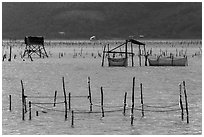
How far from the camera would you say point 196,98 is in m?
19.2

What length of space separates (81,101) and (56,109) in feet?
6.53

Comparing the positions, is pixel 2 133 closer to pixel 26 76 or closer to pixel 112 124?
pixel 112 124

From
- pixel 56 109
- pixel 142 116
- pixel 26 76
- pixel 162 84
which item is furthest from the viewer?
pixel 26 76

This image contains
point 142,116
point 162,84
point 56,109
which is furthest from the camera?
point 162,84

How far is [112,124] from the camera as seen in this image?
1413 centimetres

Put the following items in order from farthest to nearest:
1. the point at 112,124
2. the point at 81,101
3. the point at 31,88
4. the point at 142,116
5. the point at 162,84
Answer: the point at 162,84 → the point at 31,88 → the point at 81,101 → the point at 142,116 → the point at 112,124

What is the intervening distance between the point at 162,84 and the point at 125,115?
9647mm

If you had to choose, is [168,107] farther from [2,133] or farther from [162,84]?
[162,84]

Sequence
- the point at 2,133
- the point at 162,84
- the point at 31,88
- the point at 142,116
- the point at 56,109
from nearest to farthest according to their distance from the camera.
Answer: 1. the point at 2,133
2. the point at 142,116
3. the point at 56,109
4. the point at 31,88
5. the point at 162,84

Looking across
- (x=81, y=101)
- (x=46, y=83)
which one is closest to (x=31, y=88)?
(x=46, y=83)

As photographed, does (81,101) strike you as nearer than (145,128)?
No

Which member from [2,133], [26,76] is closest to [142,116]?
[2,133]

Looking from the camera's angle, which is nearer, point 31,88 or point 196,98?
point 196,98

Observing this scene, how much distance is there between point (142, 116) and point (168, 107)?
74.2 inches
